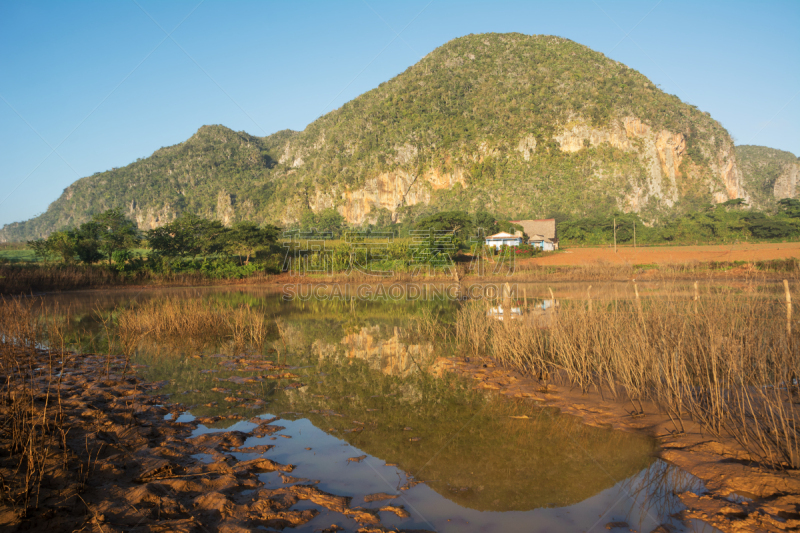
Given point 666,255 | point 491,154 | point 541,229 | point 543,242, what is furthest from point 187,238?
point 491,154

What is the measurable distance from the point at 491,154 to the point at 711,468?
83738 millimetres

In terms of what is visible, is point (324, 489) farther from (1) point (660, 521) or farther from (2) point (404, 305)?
(2) point (404, 305)

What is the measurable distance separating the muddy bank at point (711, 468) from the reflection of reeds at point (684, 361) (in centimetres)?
18

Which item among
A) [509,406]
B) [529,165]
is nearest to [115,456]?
[509,406]

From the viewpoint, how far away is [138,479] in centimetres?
401

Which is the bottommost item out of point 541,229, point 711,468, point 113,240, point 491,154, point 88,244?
point 711,468

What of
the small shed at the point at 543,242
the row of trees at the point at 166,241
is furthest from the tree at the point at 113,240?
the small shed at the point at 543,242

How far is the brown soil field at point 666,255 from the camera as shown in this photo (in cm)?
2897

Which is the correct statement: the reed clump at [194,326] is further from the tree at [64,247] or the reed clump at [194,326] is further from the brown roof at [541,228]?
the brown roof at [541,228]

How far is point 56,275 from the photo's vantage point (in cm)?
2466

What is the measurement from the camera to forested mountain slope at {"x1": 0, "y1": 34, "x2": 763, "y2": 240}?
77.1 metres

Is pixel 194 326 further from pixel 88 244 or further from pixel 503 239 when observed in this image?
pixel 503 239

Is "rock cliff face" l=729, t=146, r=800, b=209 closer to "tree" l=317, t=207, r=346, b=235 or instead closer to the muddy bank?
"tree" l=317, t=207, r=346, b=235

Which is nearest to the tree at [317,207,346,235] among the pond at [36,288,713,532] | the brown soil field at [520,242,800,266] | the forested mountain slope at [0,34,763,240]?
the forested mountain slope at [0,34,763,240]
